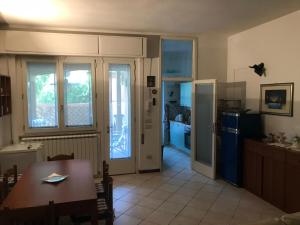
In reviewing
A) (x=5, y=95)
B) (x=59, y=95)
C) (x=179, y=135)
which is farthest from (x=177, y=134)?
(x=5, y=95)

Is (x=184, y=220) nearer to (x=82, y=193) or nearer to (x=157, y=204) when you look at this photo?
(x=157, y=204)

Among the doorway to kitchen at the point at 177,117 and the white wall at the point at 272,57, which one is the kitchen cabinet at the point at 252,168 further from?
the doorway to kitchen at the point at 177,117

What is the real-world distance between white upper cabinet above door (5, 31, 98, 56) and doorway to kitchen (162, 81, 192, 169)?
2.82 meters

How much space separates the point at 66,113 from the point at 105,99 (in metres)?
0.72

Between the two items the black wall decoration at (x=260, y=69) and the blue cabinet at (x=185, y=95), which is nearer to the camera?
the black wall decoration at (x=260, y=69)

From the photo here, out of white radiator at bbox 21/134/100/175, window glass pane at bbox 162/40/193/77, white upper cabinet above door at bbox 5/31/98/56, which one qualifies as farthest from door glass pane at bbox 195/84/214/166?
white upper cabinet above door at bbox 5/31/98/56

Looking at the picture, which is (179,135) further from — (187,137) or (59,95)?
(59,95)

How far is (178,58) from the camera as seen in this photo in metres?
6.36

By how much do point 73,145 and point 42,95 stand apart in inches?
39.7

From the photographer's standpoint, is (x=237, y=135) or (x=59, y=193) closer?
(x=59, y=193)

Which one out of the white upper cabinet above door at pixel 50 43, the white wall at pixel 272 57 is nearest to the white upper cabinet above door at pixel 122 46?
the white upper cabinet above door at pixel 50 43

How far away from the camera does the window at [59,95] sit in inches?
175

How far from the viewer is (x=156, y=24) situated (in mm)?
4289

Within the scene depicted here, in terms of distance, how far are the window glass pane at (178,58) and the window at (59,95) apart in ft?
5.40
